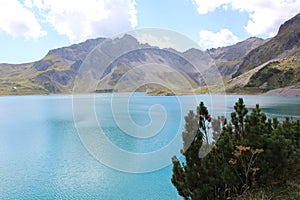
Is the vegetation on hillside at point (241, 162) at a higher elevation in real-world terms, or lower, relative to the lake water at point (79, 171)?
higher

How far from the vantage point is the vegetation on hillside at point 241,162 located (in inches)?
339

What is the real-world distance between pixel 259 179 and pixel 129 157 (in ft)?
77.7

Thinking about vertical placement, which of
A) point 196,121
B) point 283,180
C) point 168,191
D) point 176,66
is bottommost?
point 168,191

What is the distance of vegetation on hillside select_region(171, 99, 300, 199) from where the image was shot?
8.61m

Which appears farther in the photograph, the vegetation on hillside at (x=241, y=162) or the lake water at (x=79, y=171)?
the lake water at (x=79, y=171)

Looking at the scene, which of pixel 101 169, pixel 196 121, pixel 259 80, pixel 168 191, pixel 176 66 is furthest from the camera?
pixel 259 80

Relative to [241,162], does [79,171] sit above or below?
below

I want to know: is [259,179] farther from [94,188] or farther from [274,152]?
[94,188]

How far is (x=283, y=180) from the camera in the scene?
29.2 feet

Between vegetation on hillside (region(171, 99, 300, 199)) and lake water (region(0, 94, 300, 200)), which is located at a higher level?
vegetation on hillside (region(171, 99, 300, 199))

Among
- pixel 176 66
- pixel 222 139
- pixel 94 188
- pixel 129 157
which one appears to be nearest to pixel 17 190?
pixel 94 188

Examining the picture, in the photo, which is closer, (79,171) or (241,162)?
(241,162)

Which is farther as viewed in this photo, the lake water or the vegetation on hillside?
the lake water

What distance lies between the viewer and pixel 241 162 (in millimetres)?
8977
